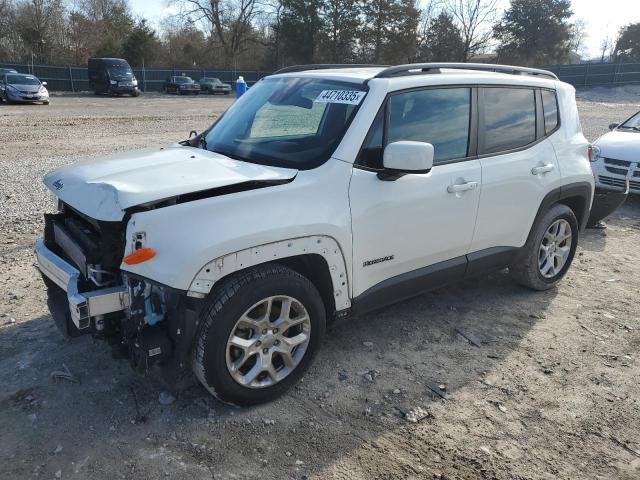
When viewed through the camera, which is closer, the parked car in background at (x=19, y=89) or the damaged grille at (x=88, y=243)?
the damaged grille at (x=88, y=243)

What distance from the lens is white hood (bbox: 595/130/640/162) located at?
8.31 m

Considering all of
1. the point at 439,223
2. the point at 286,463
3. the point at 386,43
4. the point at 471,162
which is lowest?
the point at 286,463

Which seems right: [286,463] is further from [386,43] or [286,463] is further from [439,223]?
[386,43]

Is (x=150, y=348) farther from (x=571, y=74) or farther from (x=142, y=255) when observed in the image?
(x=571, y=74)

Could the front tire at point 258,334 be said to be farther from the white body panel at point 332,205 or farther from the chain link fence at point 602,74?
the chain link fence at point 602,74


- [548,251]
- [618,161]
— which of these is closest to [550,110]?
[548,251]

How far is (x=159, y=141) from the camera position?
13.6 meters

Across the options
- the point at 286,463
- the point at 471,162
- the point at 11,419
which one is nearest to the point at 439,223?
the point at 471,162

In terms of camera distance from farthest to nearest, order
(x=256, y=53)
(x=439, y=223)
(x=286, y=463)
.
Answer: (x=256, y=53), (x=439, y=223), (x=286, y=463)

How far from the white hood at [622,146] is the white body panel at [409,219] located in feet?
18.5

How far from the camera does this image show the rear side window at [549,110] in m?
4.66

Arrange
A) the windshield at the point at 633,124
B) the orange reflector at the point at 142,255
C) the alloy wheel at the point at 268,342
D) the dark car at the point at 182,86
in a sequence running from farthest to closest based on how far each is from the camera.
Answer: the dark car at the point at 182,86, the windshield at the point at 633,124, the alloy wheel at the point at 268,342, the orange reflector at the point at 142,255

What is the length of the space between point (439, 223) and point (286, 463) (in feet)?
6.26

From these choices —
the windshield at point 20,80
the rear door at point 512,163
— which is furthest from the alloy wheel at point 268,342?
the windshield at point 20,80
